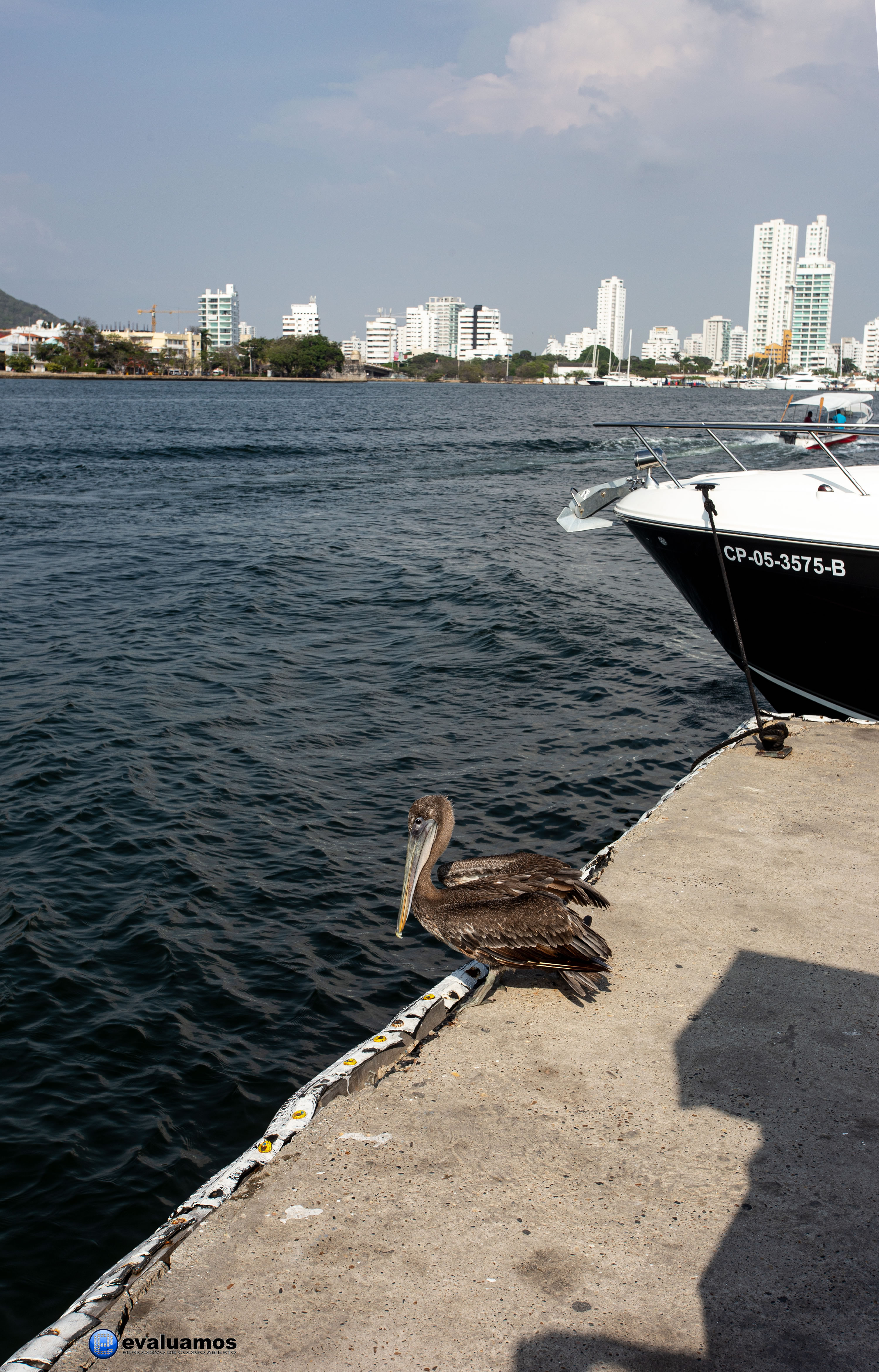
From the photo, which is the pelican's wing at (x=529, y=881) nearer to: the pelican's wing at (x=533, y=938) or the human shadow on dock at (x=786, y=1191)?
the pelican's wing at (x=533, y=938)

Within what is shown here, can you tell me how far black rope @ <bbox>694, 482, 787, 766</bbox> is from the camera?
320 inches

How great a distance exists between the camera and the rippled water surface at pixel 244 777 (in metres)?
6.41

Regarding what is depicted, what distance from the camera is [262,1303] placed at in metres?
3.18

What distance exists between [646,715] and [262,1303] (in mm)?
10926

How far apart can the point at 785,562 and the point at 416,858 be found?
5765mm

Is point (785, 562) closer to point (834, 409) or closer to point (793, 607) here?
point (793, 607)

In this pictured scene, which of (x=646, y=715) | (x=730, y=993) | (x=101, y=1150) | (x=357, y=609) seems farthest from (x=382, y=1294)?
(x=357, y=609)

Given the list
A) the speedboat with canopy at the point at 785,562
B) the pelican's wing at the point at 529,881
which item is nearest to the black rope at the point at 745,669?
the speedboat with canopy at the point at 785,562

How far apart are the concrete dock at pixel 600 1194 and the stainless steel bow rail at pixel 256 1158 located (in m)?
0.05

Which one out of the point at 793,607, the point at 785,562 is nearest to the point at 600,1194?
the point at 785,562

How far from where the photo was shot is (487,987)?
501cm

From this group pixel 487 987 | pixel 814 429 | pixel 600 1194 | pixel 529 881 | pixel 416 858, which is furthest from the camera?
pixel 814 429

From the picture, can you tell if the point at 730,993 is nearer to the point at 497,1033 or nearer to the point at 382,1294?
the point at 497,1033

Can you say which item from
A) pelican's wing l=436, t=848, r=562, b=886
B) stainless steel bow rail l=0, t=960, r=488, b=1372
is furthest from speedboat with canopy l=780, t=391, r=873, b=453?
stainless steel bow rail l=0, t=960, r=488, b=1372
